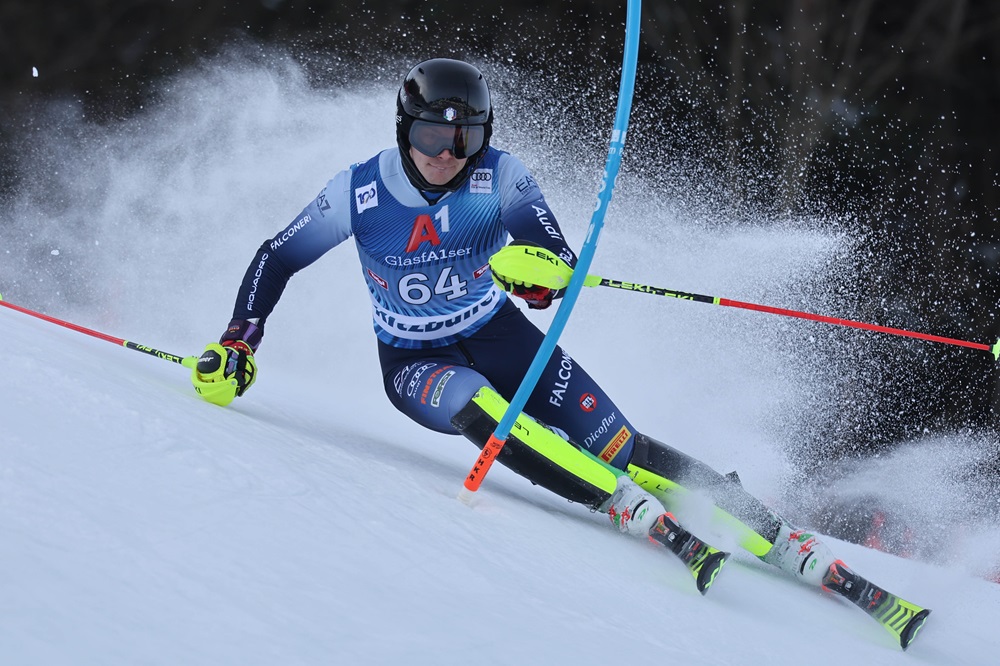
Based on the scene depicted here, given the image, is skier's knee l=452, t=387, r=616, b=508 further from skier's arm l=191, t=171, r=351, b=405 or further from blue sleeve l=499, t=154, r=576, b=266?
skier's arm l=191, t=171, r=351, b=405

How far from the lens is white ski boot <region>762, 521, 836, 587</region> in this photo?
2.74 metres

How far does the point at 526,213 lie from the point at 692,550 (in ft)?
3.42

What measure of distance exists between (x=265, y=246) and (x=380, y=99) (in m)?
2.91

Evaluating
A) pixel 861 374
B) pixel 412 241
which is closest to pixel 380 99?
pixel 412 241

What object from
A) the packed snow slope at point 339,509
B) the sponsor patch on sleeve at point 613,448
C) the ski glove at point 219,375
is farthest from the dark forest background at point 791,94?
the sponsor patch on sleeve at point 613,448

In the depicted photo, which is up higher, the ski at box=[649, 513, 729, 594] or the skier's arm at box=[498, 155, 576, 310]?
Answer: the skier's arm at box=[498, 155, 576, 310]

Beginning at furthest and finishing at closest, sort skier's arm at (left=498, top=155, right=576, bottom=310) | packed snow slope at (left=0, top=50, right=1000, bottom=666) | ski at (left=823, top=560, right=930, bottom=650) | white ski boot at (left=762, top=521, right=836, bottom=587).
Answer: white ski boot at (left=762, top=521, right=836, bottom=587), skier's arm at (left=498, top=155, right=576, bottom=310), ski at (left=823, top=560, right=930, bottom=650), packed snow slope at (left=0, top=50, right=1000, bottom=666)

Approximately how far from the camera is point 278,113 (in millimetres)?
6121

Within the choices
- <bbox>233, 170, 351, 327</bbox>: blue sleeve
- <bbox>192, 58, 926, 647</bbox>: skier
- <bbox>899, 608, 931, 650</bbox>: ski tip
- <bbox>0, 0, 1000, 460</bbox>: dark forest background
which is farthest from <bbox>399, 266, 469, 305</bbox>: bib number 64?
<bbox>0, 0, 1000, 460</bbox>: dark forest background

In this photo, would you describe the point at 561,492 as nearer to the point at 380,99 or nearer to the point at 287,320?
the point at 287,320

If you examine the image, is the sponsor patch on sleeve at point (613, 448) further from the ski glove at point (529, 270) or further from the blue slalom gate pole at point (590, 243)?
the ski glove at point (529, 270)

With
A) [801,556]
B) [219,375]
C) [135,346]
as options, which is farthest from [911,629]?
[135,346]

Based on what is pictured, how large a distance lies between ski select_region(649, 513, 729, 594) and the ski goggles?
117 centimetres

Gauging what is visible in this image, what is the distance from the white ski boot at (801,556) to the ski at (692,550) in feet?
1.56
